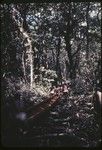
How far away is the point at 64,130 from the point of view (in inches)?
356

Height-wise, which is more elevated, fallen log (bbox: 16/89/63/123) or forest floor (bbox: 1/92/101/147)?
fallen log (bbox: 16/89/63/123)

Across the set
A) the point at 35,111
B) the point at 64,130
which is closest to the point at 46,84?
the point at 35,111

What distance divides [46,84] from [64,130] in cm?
980

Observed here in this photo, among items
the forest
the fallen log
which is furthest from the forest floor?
the fallen log

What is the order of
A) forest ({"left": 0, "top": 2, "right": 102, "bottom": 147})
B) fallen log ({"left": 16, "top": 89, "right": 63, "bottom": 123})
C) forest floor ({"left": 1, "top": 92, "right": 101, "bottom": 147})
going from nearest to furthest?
forest floor ({"left": 1, "top": 92, "right": 101, "bottom": 147}) < forest ({"left": 0, "top": 2, "right": 102, "bottom": 147}) < fallen log ({"left": 16, "top": 89, "right": 63, "bottom": 123})

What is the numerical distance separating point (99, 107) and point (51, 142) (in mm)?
2098

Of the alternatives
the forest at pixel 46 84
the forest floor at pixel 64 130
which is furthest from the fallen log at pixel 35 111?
the forest floor at pixel 64 130

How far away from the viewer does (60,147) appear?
23.0 feet

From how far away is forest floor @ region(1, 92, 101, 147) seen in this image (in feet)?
24.5

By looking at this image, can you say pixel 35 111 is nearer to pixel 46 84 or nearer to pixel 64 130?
pixel 64 130

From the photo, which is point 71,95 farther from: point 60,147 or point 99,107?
point 60,147

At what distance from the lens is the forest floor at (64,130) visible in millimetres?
7477

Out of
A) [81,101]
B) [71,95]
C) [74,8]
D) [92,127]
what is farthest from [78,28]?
[92,127]

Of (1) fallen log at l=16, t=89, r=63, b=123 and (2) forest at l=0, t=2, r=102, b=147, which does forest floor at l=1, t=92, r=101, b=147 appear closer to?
(2) forest at l=0, t=2, r=102, b=147
